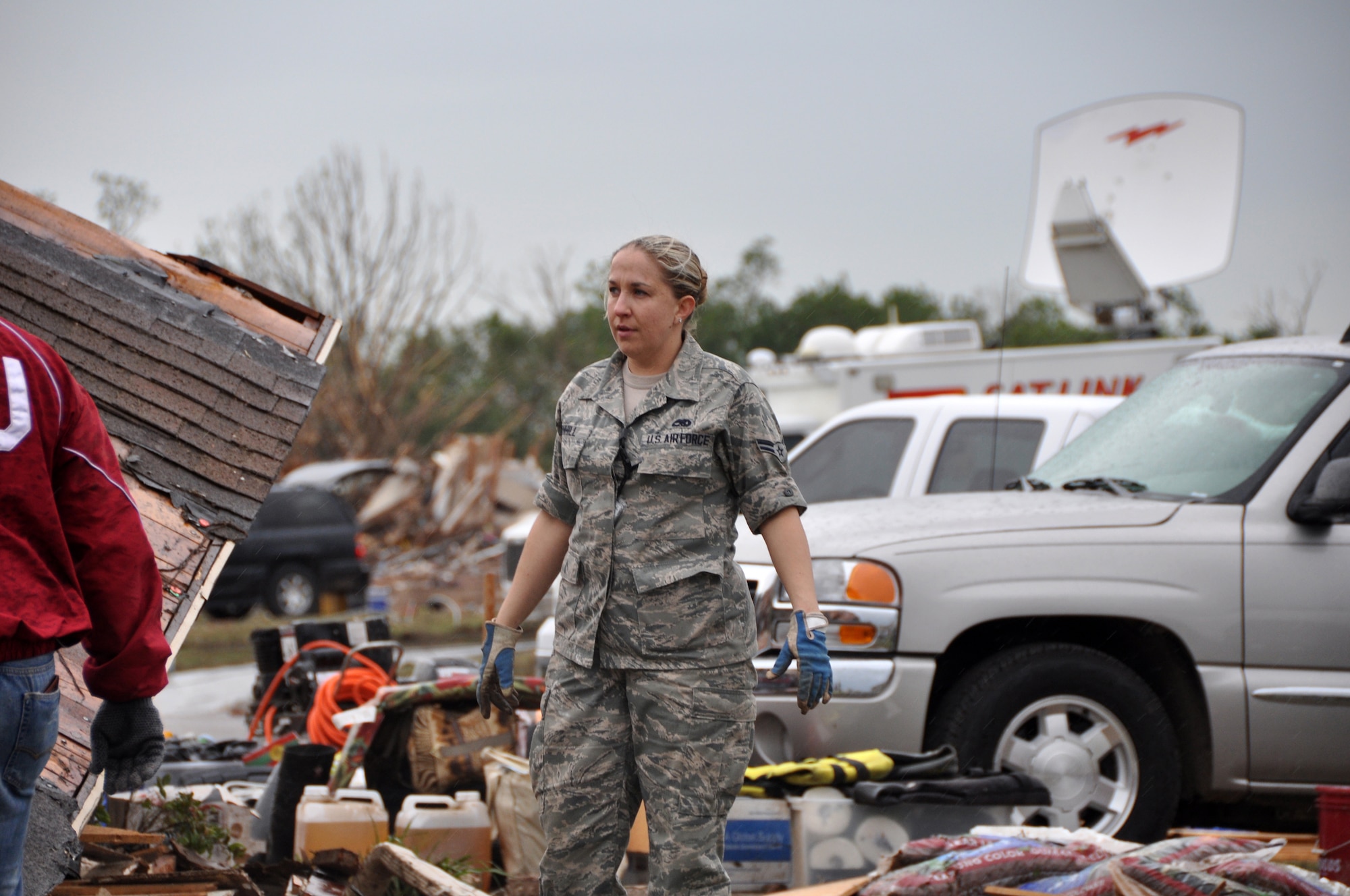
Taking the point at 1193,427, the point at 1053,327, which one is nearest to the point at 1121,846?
the point at 1193,427

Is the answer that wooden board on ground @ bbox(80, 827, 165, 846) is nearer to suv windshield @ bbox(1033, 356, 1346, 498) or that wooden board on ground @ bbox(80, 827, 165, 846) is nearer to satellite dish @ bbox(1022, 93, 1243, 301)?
suv windshield @ bbox(1033, 356, 1346, 498)

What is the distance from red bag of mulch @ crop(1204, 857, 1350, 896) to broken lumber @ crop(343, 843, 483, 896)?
2101mm

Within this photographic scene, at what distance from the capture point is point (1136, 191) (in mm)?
11922

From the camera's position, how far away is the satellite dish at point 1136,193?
11.5 meters

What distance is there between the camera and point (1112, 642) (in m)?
4.89

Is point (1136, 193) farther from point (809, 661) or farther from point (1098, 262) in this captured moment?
point (809, 661)

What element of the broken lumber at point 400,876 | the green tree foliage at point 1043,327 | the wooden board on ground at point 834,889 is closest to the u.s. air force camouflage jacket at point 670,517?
the broken lumber at point 400,876

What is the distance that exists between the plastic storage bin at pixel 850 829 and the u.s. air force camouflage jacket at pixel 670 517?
1.34m

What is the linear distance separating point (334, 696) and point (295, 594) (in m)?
11.1

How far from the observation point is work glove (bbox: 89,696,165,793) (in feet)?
7.68

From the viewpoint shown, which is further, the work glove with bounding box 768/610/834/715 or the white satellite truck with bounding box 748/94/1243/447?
the white satellite truck with bounding box 748/94/1243/447

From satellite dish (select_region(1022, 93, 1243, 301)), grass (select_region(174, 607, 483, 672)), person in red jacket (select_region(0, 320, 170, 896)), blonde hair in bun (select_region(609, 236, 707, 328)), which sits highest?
satellite dish (select_region(1022, 93, 1243, 301))

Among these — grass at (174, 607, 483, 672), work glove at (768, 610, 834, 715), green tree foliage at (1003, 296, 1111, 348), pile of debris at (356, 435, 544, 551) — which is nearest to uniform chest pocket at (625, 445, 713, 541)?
work glove at (768, 610, 834, 715)

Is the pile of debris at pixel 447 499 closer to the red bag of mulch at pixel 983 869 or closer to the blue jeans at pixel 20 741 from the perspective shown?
the red bag of mulch at pixel 983 869
